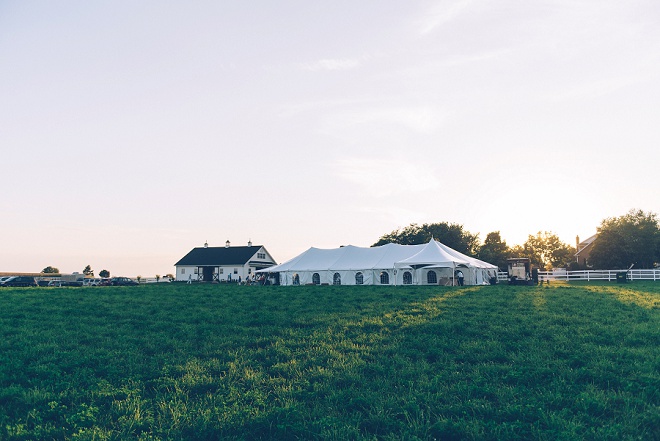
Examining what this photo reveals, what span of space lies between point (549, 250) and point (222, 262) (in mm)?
75291

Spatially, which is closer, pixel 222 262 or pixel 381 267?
pixel 381 267

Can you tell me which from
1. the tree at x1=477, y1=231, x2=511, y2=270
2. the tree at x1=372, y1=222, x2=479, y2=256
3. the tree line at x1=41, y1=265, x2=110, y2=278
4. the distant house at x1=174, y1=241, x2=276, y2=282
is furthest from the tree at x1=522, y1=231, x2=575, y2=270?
the tree line at x1=41, y1=265, x2=110, y2=278

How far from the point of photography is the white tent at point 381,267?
136ft

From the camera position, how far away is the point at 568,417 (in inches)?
230

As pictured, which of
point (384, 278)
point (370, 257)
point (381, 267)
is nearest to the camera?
point (381, 267)

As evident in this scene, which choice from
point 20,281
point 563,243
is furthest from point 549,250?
point 20,281

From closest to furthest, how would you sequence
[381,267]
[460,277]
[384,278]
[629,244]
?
[460,277] < [381,267] < [384,278] < [629,244]

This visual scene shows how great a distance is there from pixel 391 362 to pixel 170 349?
16.5 ft

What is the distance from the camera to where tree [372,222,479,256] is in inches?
3105

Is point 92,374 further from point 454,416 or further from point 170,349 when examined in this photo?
point 454,416

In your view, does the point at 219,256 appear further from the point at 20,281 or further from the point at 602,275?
the point at 602,275

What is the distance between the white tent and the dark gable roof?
2556 cm

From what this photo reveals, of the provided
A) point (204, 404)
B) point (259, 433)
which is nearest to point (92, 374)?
point (204, 404)

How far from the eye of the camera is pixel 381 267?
145 feet
